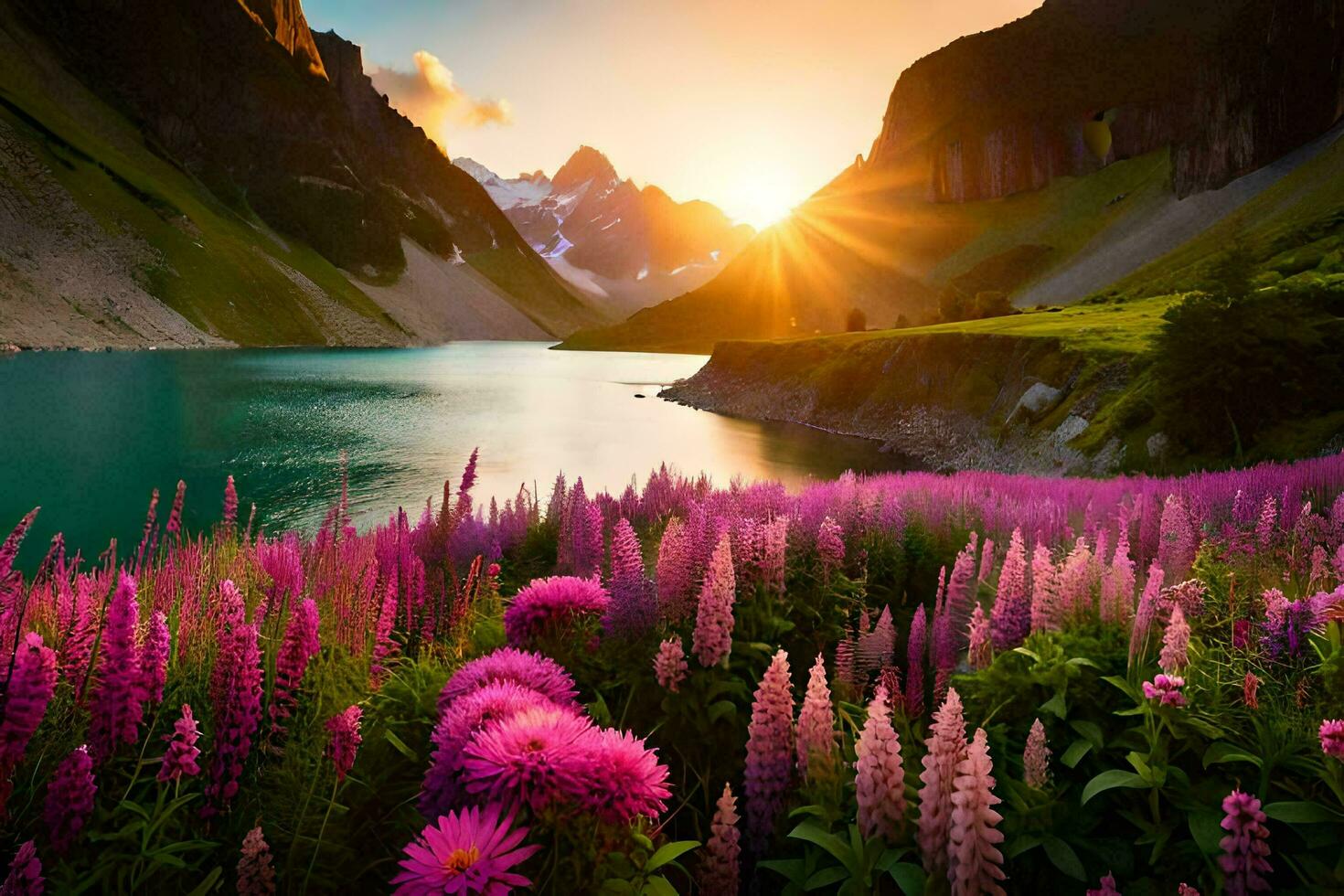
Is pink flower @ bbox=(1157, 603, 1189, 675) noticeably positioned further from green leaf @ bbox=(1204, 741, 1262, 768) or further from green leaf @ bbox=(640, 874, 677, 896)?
green leaf @ bbox=(640, 874, 677, 896)

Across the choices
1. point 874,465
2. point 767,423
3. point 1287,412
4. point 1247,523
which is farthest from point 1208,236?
point 1247,523

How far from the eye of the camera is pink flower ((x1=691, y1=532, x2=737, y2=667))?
4266mm

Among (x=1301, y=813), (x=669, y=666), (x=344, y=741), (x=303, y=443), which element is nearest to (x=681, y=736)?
(x=669, y=666)

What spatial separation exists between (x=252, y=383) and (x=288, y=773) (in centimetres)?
7149

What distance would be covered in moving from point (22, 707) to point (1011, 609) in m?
5.11

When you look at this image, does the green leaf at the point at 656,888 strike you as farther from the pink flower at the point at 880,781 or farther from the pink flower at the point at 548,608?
the pink flower at the point at 548,608

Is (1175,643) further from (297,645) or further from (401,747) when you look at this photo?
(297,645)

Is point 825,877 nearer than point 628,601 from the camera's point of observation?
Yes

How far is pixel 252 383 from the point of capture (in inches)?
2554

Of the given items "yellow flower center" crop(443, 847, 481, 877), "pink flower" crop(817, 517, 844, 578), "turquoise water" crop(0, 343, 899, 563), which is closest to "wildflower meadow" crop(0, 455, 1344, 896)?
"yellow flower center" crop(443, 847, 481, 877)

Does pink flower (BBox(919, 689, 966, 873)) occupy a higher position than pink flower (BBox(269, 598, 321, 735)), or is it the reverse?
pink flower (BBox(269, 598, 321, 735))

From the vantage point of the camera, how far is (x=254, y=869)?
9.53 ft

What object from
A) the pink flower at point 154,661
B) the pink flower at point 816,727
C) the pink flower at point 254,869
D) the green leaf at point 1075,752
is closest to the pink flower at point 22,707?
the pink flower at point 154,661

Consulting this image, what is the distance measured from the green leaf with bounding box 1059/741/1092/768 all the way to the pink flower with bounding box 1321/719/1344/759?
0.95 metres
